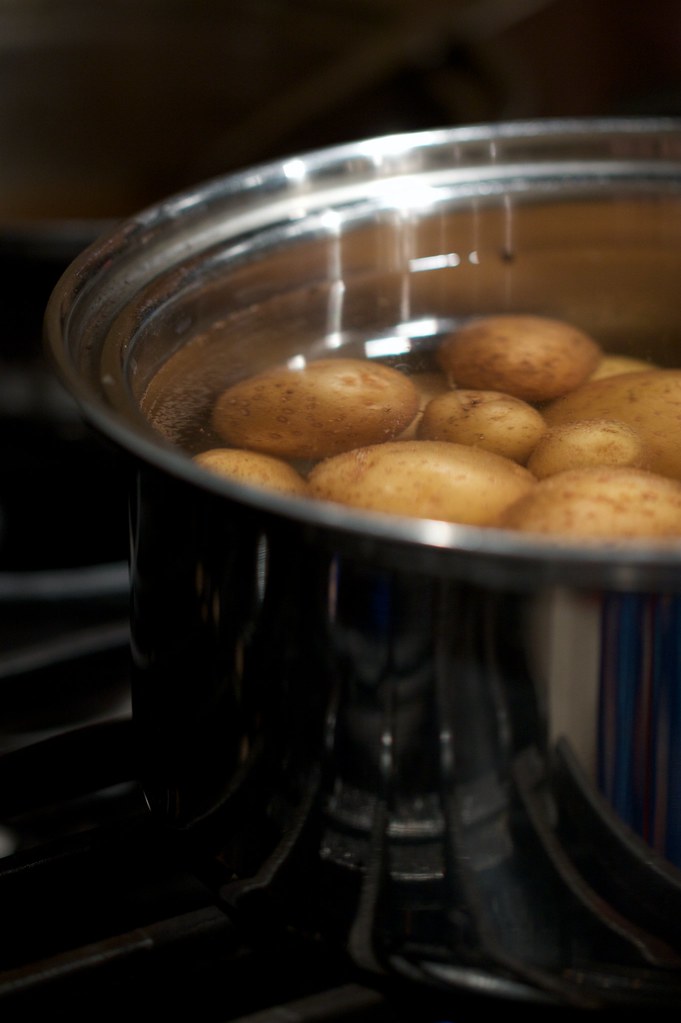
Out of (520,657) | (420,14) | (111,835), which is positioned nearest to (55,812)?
(111,835)

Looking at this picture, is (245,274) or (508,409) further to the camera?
(245,274)

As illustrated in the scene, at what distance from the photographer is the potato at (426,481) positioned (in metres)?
0.45

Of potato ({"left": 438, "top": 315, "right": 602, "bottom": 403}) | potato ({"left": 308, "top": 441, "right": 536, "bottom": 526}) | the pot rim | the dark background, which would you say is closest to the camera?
the pot rim

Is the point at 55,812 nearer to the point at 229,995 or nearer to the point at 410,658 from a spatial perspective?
the point at 229,995

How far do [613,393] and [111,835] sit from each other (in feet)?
1.01

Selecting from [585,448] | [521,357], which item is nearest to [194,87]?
[521,357]

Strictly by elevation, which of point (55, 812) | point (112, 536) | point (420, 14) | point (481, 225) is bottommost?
point (55, 812)

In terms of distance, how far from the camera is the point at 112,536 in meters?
1.05

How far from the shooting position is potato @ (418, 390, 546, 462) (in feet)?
1.65

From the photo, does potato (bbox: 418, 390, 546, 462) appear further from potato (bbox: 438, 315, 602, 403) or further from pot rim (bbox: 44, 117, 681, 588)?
pot rim (bbox: 44, 117, 681, 588)

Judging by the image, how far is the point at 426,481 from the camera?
1.50 ft

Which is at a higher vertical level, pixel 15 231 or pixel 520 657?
pixel 15 231

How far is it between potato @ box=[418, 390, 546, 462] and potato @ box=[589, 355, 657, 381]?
0.07m

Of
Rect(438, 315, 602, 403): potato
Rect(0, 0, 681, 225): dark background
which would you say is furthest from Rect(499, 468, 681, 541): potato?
Rect(0, 0, 681, 225): dark background
